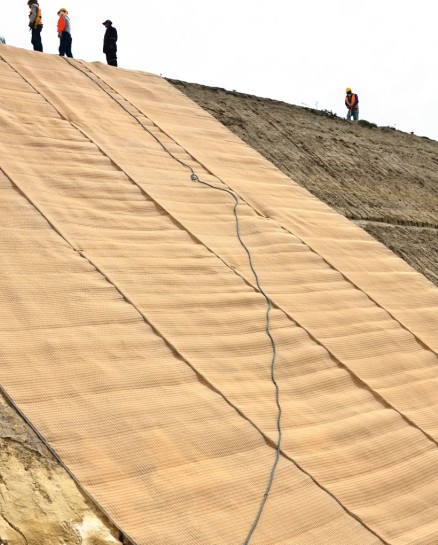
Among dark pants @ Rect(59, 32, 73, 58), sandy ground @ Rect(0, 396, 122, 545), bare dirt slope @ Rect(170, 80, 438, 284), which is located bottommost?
sandy ground @ Rect(0, 396, 122, 545)

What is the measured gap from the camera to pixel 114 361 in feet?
14.5

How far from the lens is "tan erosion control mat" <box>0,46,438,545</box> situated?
387 centimetres

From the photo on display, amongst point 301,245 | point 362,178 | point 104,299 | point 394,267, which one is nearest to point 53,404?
point 104,299

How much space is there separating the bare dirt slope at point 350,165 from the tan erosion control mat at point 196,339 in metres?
0.71

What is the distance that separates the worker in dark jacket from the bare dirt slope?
1252mm

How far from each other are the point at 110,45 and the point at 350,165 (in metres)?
3.61

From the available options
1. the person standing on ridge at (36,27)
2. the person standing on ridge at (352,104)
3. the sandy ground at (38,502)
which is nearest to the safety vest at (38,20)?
the person standing on ridge at (36,27)

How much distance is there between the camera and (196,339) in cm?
499

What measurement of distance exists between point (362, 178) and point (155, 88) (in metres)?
2.69

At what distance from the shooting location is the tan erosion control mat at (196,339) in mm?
3871

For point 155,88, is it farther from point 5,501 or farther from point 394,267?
point 5,501

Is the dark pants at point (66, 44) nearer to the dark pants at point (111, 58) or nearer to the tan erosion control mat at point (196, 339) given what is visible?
the dark pants at point (111, 58)

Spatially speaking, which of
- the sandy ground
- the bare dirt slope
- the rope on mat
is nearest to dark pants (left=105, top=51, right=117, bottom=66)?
the bare dirt slope

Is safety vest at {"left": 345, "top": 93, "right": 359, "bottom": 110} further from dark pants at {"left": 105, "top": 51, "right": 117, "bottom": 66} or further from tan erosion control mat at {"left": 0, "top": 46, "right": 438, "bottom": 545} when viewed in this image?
tan erosion control mat at {"left": 0, "top": 46, "right": 438, "bottom": 545}
